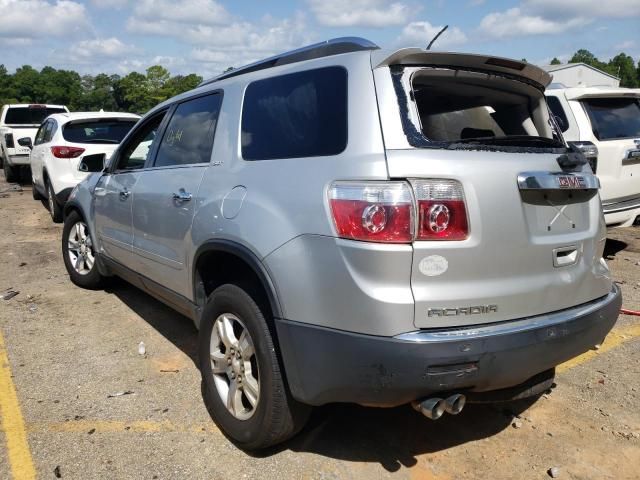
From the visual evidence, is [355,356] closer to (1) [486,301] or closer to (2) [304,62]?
(1) [486,301]

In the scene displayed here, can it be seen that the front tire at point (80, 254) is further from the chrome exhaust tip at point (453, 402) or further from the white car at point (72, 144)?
the chrome exhaust tip at point (453, 402)

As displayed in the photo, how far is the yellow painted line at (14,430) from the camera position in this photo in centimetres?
287

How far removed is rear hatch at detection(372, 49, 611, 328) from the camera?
234cm

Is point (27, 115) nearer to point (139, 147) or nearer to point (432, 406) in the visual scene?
point (139, 147)

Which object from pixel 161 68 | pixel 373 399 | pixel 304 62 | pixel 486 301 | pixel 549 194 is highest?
pixel 161 68

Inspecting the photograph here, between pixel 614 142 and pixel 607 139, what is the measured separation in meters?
0.08

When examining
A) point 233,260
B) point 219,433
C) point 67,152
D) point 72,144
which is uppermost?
point 72,144

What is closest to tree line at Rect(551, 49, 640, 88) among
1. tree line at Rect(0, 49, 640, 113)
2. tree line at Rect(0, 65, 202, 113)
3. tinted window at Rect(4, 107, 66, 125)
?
tree line at Rect(0, 49, 640, 113)

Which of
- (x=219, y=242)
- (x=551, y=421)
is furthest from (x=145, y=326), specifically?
(x=551, y=421)

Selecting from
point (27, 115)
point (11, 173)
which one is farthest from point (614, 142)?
point (27, 115)

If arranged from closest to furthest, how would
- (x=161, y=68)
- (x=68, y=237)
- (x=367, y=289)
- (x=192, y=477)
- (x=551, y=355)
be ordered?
(x=367, y=289) < (x=551, y=355) < (x=192, y=477) < (x=68, y=237) < (x=161, y=68)

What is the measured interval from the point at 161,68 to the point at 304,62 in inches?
4477

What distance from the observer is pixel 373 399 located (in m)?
2.44

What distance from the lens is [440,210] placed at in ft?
7.68
